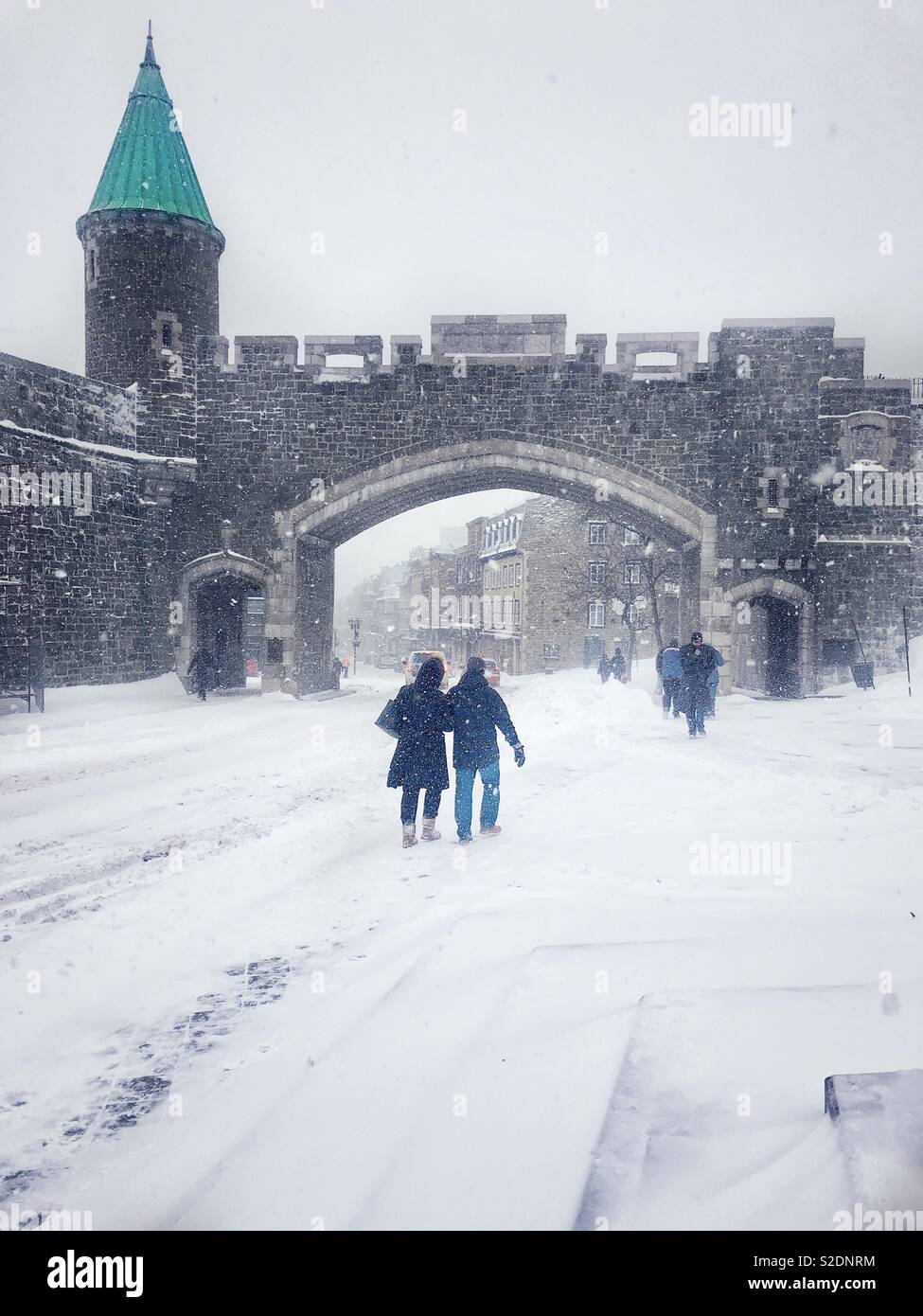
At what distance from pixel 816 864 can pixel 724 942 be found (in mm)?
1598

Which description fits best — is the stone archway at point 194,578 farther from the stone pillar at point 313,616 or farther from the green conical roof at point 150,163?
the green conical roof at point 150,163

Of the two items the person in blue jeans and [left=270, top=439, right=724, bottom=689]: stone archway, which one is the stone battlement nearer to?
[left=270, top=439, right=724, bottom=689]: stone archway

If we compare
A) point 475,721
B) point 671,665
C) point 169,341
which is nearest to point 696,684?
point 671,665

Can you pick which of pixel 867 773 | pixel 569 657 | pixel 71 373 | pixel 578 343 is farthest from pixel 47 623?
pixel 569 657

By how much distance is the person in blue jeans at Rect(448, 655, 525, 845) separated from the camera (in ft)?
21.1

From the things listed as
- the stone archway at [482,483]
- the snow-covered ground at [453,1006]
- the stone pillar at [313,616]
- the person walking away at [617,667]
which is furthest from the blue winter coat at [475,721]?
the person walking away at [617,667]

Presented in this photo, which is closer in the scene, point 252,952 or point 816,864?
point 252,952

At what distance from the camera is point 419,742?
6.32 metres

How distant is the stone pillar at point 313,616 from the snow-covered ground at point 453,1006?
39.0 ft

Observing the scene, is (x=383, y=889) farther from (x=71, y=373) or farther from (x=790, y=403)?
(x=790, y=403)

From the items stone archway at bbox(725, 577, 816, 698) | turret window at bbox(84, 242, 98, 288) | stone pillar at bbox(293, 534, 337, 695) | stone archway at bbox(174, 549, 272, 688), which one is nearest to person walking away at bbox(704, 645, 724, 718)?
stone archway at bbox(725, 577, 816, 698)

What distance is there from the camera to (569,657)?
140 ft

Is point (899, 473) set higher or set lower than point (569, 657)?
higher

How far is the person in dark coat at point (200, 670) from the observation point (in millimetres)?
18594
